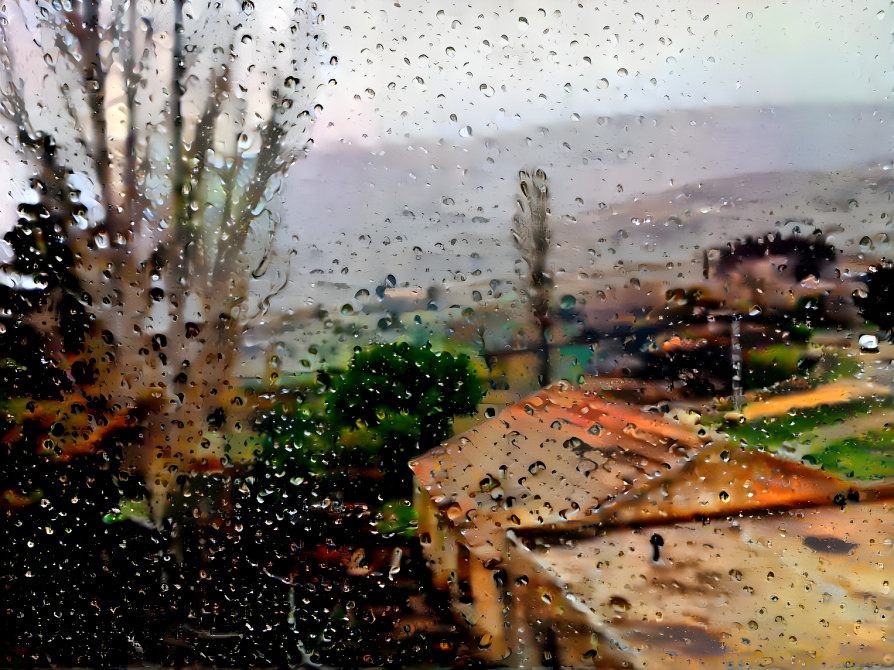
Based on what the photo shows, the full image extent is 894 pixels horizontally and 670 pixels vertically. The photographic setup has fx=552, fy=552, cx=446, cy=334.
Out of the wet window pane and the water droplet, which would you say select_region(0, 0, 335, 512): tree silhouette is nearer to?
the wet window pane

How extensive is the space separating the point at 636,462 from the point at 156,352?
77 cm

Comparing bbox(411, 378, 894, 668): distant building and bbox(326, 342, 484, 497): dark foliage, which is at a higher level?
bbox(326, 342, 484, 497): dark foliage

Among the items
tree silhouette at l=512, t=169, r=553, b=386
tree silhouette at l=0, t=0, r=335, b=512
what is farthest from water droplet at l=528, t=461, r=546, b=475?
tree silhouette at l=0, t=0, r=335, b=512

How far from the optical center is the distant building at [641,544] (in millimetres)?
795

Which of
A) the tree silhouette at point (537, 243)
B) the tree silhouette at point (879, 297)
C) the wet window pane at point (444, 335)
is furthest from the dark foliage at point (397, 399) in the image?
the tree silhouette at point (879, 297)

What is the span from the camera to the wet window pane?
80cm

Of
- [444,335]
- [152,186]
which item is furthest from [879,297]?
[152,186]

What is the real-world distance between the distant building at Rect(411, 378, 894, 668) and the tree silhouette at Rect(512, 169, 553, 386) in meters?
Answer: 0.08

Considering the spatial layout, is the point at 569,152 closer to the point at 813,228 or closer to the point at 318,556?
the point at 813,228

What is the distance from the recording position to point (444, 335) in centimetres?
85

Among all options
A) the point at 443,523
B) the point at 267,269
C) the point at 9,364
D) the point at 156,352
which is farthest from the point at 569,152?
the point at 9,364

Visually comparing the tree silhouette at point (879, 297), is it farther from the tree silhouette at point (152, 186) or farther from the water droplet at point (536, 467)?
the tree silhouette at point (152, 186)

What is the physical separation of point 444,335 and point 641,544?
441 millimetres

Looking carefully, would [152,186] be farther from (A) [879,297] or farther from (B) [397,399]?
(A) [879,297]
